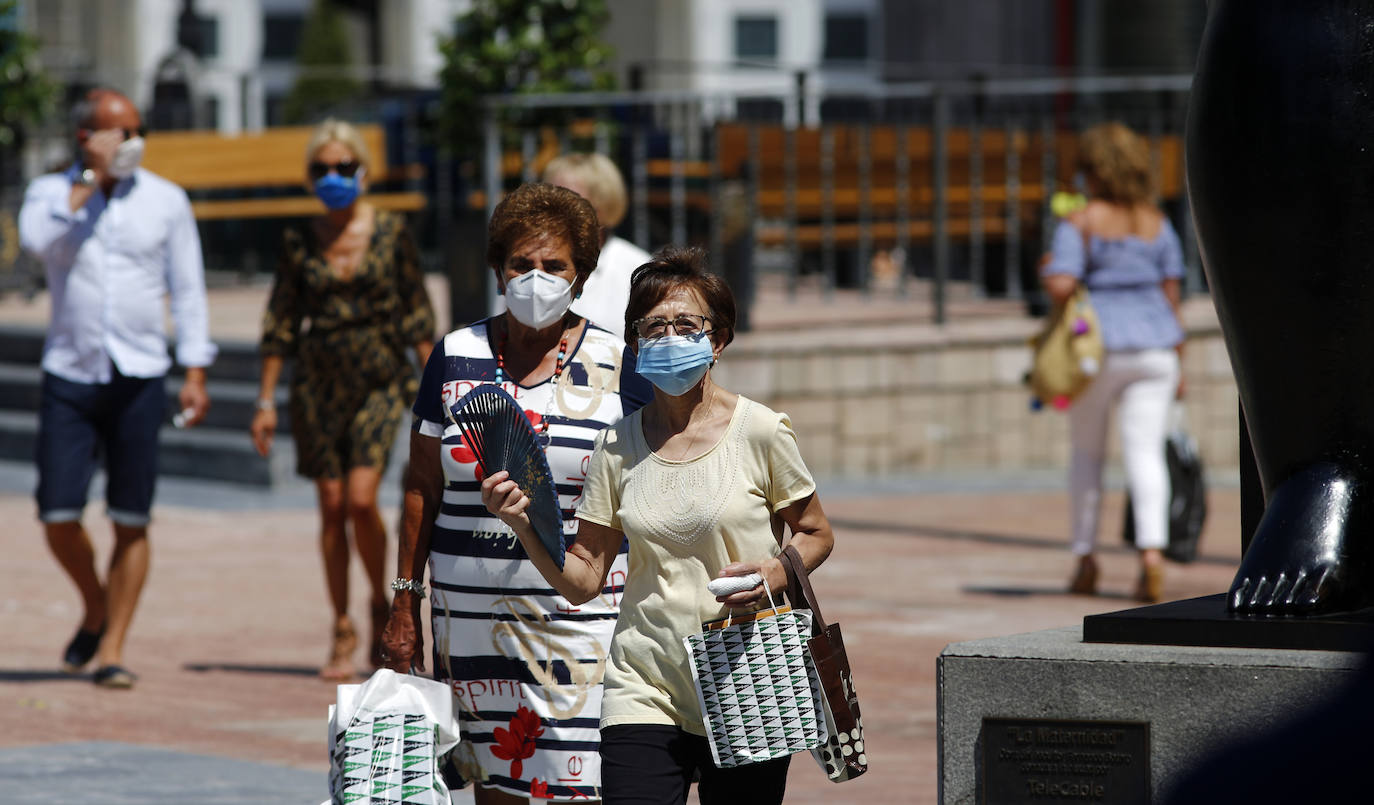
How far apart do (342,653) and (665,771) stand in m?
3.66

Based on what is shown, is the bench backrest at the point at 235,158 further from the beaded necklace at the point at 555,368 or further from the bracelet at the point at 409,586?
the bracelet at the point at 409,586

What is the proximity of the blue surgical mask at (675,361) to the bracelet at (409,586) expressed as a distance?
2.34 feet

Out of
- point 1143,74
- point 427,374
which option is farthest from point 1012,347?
point 1143,74

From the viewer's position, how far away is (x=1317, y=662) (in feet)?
11.2

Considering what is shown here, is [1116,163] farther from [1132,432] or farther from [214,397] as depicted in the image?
[214,397]

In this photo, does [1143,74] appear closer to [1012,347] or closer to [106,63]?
[1012,347]

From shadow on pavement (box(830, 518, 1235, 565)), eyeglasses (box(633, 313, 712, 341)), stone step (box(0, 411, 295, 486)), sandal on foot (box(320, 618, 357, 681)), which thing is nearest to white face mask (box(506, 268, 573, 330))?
eyeglasses (box(633, 313, 712, 341))

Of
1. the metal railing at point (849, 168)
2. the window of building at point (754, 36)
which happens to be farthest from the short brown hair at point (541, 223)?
the window of building at point (754, 36)

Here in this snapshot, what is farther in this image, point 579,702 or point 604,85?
point 604,85

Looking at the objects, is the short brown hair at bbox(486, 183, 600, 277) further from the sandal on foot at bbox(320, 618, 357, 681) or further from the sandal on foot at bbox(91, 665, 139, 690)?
the sandal on foot at bbox(91, 665, 139, 690)

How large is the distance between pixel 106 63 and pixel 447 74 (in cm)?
2717

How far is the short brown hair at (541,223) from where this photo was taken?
4348mm

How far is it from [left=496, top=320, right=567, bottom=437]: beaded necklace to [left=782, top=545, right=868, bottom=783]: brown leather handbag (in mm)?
787

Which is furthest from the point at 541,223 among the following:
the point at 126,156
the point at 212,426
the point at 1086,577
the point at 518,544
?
the point at 212,426
